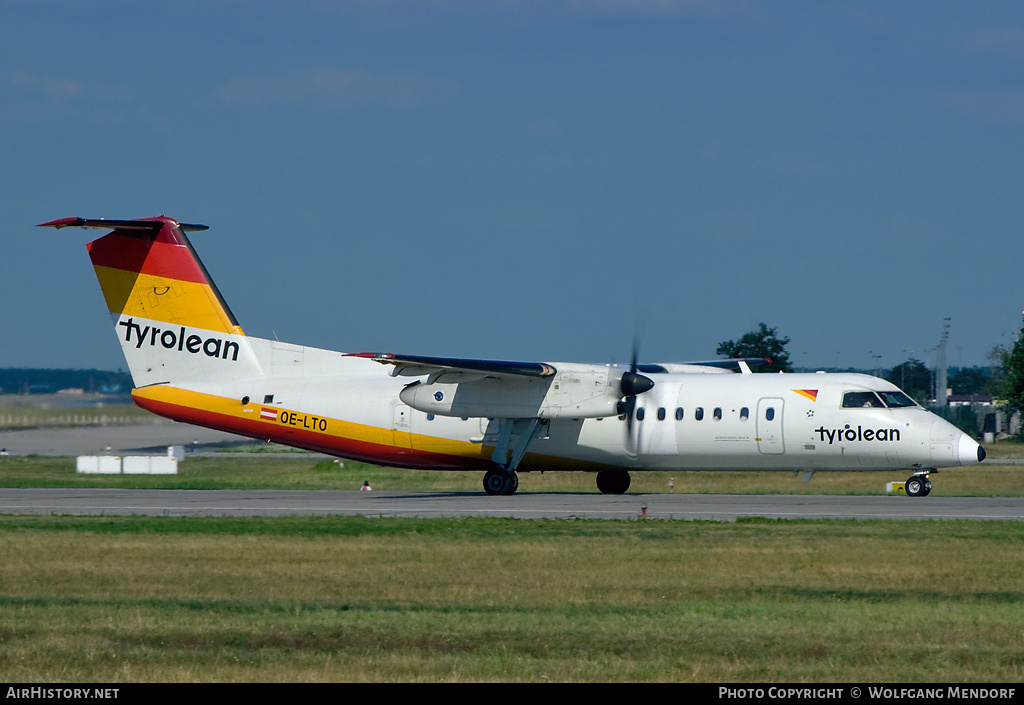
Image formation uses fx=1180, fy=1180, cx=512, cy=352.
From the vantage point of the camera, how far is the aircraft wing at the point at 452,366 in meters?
27.6

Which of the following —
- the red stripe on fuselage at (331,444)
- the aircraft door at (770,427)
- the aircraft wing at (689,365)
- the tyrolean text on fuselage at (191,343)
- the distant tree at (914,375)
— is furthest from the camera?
the distant tree at (914,375)

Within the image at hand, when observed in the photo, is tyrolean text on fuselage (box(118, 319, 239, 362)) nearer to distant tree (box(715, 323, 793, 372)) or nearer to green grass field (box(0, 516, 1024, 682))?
green grass field (box(0, 516, 1024, 682))

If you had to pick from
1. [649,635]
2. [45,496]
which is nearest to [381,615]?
[649,635]

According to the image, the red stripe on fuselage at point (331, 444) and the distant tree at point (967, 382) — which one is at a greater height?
the distant tree at point (967, 382)

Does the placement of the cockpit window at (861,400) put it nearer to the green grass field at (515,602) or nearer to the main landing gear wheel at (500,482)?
the green grass field at (515,602)

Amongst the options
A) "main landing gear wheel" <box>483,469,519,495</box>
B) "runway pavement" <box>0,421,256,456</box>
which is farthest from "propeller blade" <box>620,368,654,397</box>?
"runway pavement" <box>0,421,256,456</box>

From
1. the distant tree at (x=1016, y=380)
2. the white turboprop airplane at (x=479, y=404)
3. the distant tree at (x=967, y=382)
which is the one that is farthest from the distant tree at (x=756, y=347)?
the distant tree at (x=967, y=382)

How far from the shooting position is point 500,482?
98.8 feet

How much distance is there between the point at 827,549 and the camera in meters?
17.8

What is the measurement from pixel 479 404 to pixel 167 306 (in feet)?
29.6

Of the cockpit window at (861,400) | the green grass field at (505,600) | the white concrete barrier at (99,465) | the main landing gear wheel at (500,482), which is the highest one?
the cockpit window at (861,400)

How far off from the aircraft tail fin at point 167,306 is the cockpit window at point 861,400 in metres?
15.0

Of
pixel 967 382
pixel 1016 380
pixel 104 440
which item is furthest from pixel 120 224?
pixel 967 382
